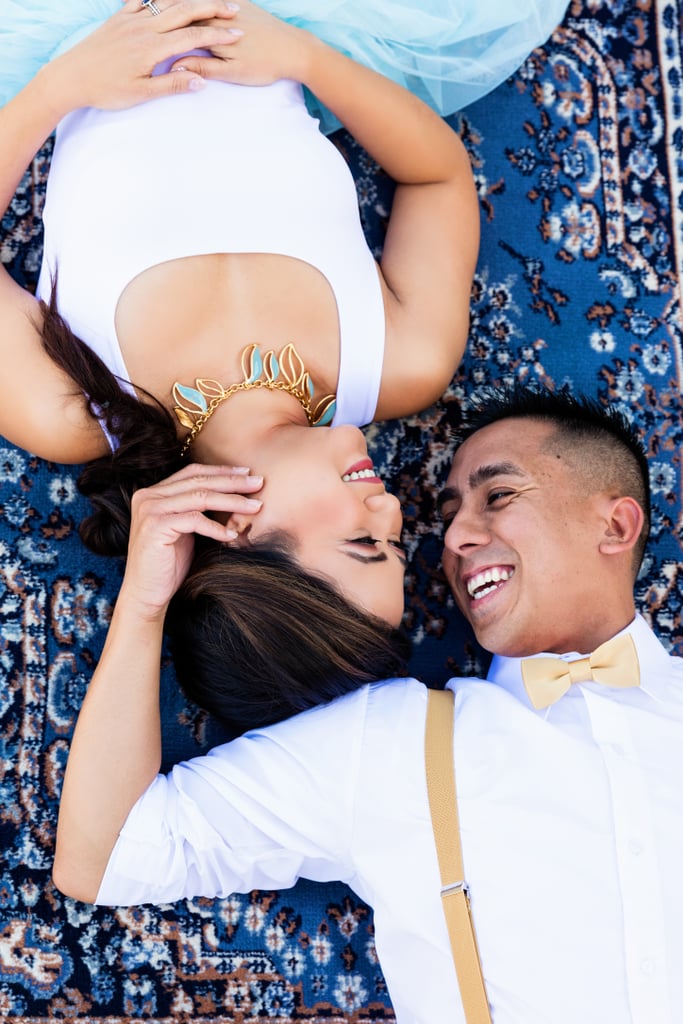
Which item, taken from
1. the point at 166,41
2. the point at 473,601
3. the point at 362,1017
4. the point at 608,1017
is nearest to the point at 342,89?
the point at 166,41

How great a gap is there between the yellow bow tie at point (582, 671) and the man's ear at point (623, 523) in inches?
8.7

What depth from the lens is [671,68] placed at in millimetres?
2398

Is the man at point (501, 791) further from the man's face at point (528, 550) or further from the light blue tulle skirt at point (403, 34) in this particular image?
the light blue tulle skirt at point (403, 34)

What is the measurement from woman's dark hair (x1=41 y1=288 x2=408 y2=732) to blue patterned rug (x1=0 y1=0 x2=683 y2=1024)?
0.27m

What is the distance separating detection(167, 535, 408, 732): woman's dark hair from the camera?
167 cm

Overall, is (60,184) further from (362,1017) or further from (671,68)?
(362,1017)

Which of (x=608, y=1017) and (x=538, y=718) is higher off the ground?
(x=538, y=718)

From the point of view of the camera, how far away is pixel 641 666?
5.81 feet

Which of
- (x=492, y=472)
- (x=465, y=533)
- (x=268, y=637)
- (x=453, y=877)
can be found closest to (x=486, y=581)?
(x=465, y=533)

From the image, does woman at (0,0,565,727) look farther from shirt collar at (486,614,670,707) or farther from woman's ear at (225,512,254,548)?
shirt collar at (486,614,670,707)

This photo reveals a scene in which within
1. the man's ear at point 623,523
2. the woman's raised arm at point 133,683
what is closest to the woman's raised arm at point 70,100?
the woman's raised arm at point 133,683

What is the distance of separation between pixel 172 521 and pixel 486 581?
638 mm

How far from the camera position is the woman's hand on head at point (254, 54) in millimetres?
1841

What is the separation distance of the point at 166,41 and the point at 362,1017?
6.87 ft
